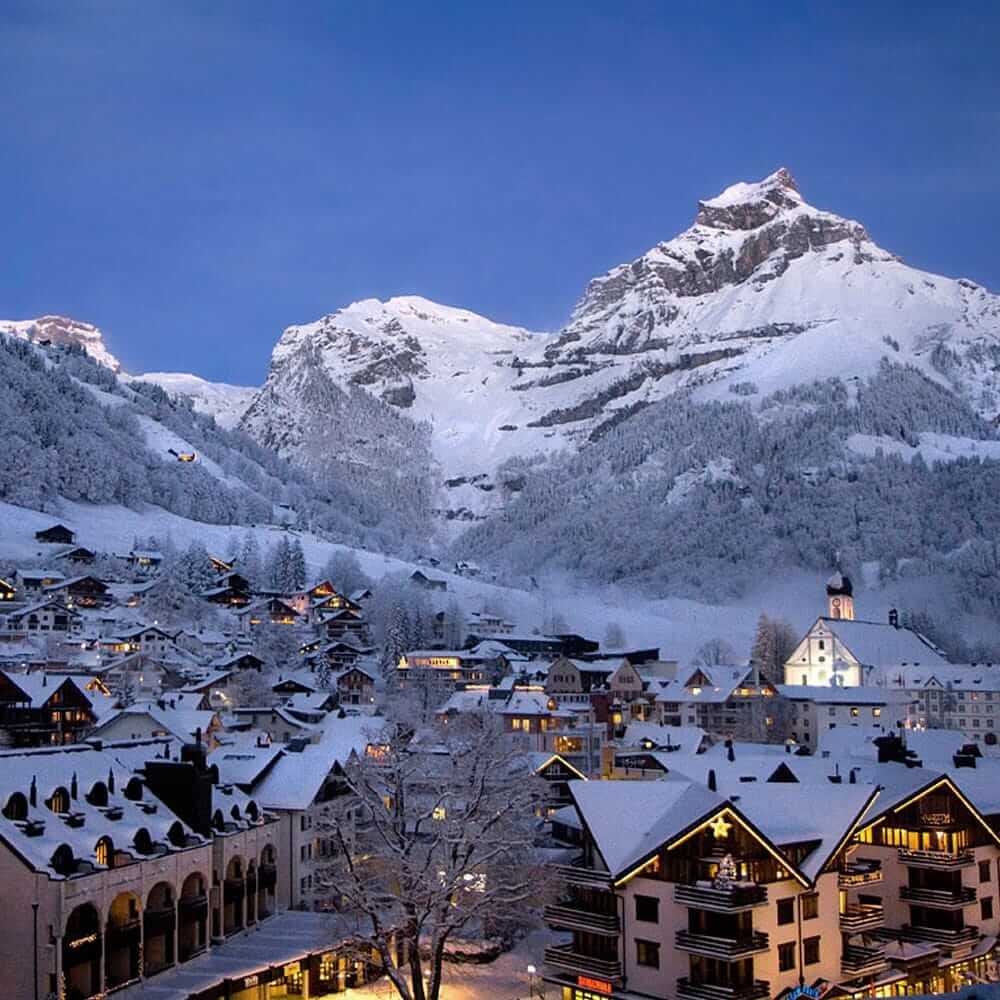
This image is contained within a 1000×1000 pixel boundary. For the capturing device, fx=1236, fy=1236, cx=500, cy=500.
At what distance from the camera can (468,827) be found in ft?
131

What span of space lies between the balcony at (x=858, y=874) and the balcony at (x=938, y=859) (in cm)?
103

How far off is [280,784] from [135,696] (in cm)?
5424

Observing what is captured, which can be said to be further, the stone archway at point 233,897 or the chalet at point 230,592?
the chalet at point 230,592

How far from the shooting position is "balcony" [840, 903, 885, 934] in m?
41.2

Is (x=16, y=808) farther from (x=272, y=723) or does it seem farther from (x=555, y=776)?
(x=272, y=723)

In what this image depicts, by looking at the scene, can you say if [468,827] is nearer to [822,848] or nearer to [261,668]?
[822,848]

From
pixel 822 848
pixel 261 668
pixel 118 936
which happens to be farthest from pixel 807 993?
pixel 261 668

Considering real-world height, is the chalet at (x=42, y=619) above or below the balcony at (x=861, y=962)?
above

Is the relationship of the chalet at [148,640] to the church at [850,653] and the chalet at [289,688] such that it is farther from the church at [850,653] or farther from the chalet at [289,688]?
the church at [850,653]

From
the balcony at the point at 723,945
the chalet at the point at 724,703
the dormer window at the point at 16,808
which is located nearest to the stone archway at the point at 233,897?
the dormer window at the point at 16,808

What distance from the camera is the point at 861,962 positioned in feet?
135

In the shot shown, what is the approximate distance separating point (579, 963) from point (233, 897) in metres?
14.8

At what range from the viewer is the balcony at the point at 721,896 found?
3644 centimetres

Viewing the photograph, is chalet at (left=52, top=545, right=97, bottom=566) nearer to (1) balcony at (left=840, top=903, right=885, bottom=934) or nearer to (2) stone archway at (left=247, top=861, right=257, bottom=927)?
(2) stone archway at (left=247, top=861, right=257, bottom=927)
